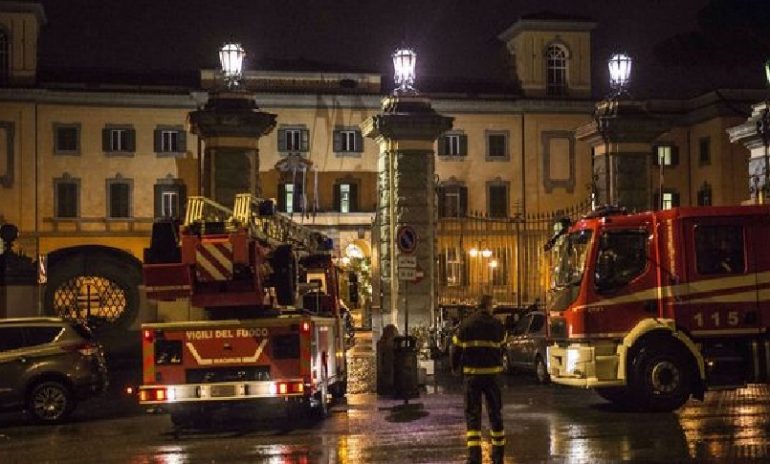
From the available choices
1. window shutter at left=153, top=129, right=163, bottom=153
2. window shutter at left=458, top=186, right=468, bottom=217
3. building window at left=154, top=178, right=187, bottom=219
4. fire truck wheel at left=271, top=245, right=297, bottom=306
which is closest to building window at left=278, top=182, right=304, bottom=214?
building window at left=154, top=178, right=187, bottom=219

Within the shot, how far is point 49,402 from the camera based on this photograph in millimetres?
18797

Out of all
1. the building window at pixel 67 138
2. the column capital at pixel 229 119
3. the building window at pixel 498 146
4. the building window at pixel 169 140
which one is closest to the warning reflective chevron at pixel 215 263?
the column capital at pixel 229 119

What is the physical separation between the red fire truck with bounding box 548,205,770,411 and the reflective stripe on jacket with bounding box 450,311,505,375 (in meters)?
4.78

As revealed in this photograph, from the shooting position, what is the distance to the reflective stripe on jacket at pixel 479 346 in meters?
12.8

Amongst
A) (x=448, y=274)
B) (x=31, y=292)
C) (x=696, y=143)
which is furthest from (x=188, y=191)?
(x=31, y=292)

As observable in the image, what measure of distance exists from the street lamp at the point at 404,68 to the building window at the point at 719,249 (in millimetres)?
9064

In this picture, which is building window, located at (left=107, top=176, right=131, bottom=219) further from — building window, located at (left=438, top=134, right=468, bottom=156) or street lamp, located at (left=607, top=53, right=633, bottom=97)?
street lamp, located at (left=607, top=53, right=633, bottom=97)

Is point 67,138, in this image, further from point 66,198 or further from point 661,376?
point 661,376

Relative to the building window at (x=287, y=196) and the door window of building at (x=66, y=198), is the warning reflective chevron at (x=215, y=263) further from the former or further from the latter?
the door window of building at (x=66, y=198)

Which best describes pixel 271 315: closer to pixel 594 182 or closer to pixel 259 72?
pixel 594 182

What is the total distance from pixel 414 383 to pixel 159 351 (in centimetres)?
558

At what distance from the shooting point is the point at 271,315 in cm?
1711

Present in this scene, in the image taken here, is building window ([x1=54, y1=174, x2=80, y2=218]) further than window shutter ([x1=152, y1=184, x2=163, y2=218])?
No

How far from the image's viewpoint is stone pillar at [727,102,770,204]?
25.2 m
